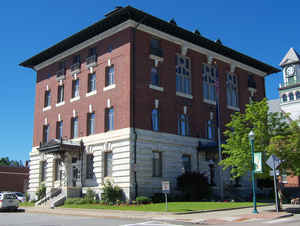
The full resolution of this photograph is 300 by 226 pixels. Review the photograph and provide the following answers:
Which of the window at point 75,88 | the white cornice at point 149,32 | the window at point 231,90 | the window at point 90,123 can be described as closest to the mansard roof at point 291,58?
the white cornice at point 149,32

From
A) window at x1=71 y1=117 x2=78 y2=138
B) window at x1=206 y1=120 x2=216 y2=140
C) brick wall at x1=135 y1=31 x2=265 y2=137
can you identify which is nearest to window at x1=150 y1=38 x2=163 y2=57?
brick wall at x1=135 y1=31 x2=265 y2=137

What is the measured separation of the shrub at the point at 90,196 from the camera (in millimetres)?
31531

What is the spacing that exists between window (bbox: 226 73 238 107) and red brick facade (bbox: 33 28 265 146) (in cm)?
103

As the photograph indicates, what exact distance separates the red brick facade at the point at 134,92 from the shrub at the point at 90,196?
17.6 ft

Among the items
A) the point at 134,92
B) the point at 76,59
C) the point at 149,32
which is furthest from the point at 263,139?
the point at 76,59

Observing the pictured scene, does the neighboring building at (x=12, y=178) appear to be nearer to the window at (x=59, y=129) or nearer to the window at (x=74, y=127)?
the window at (x=59, y=129)

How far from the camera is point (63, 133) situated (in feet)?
125

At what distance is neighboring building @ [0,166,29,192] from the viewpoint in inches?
2645

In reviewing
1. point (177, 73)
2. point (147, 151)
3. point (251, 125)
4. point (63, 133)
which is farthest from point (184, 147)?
point (63, 133)

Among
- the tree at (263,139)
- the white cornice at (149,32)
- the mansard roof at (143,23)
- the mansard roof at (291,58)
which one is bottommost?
the tree at (263,139)

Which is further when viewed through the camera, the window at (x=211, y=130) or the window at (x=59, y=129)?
the window at (x=59, y=129)

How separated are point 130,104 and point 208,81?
11643 millimetres

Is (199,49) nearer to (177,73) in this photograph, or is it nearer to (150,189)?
(177,73)

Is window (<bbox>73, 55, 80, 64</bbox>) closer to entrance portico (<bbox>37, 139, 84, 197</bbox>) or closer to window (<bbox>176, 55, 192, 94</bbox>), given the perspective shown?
entrance portico (<bbox>37, 139, 84, 197</bbox>)
